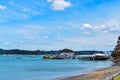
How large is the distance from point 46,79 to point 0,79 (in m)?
11.1

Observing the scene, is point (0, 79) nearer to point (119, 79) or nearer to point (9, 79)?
point (9, 79)

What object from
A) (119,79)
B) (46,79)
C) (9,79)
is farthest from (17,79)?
(119,79)

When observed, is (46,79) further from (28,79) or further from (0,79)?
(0,79)

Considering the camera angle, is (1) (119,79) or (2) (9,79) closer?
(1) (119,79)

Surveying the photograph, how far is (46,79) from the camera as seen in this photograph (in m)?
Answer: 77.9

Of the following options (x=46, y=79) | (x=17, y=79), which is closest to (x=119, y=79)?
(x=46, y=79)

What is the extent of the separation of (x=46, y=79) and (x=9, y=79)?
32.9 ft

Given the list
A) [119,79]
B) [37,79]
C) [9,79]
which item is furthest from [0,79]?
[119,79]

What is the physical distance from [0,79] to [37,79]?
29.8 feet

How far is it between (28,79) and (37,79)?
9.10ft

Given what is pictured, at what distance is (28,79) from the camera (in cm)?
8000

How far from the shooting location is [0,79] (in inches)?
3189

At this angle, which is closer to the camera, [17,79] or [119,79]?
[119,79]

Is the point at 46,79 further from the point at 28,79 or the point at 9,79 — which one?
the point at 9,79
